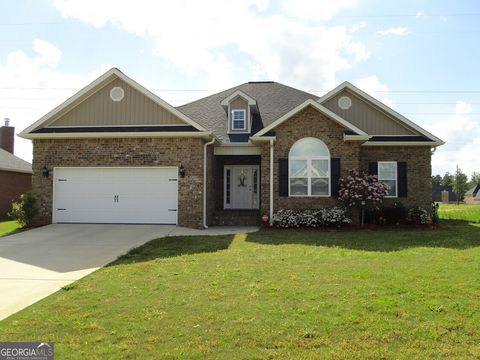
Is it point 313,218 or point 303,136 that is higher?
point 303,136

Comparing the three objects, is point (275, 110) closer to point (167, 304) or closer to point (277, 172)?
point (277, 172)

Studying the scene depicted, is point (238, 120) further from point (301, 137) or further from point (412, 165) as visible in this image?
point (412, 165)

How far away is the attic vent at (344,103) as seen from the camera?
1727cm

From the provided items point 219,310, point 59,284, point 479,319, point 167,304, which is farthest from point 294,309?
point 59,284

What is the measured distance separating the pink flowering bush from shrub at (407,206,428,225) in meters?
1.86

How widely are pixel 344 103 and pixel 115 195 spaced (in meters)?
9.95

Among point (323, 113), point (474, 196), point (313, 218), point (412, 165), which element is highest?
point (323, 113)

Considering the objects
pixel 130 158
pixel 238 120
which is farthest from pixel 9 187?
pixel 238 120

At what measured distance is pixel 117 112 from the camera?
1506 cm

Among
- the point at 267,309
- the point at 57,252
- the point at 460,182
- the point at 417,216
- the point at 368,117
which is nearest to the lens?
the point at 267,309

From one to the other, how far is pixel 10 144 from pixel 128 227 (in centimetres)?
1722

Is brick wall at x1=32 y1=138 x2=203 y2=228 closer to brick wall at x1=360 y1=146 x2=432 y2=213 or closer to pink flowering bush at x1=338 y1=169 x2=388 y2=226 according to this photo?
pink flowering bush at x1=338 y1=169 x2=388 y2=226

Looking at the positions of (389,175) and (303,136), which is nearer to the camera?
(303,136)

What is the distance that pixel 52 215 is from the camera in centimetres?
1497
